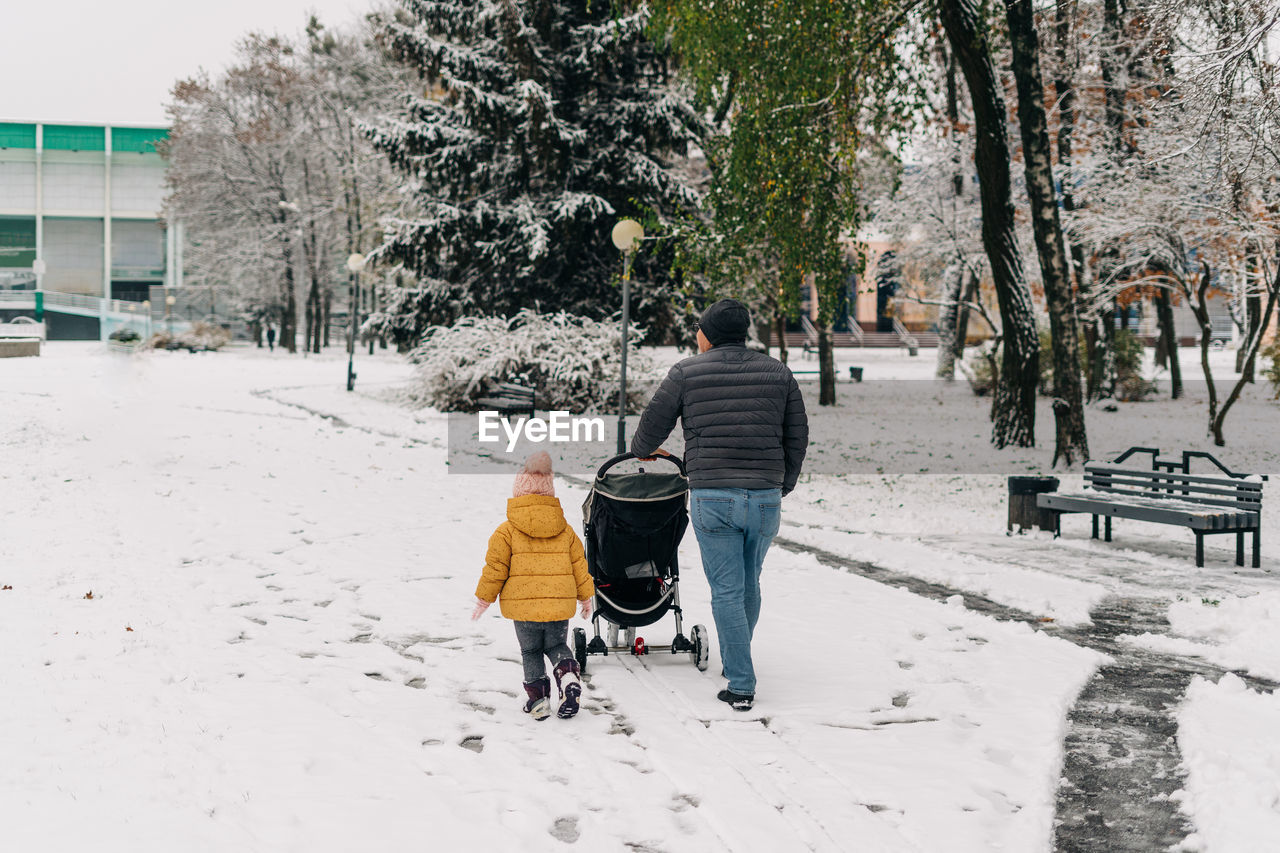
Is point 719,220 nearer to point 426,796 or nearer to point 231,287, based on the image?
point 426,796

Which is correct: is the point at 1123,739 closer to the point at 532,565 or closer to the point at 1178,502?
the point at 532,565

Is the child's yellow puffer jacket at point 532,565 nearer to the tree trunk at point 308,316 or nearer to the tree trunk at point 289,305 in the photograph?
the tree trunk at point 308,316

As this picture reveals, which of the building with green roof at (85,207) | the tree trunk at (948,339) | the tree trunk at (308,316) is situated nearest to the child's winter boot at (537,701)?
the tree trunk at (948,339)

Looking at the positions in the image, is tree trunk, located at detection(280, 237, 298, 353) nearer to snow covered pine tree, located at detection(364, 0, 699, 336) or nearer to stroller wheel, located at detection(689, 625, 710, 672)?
snow covered pine tree, located at detection(364, 0, 699, 336)

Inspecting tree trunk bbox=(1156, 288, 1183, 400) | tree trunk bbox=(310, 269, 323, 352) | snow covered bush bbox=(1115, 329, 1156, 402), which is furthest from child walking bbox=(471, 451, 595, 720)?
tree trunk bbox=(310, 269, 323, 352)

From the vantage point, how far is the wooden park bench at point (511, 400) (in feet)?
69.9

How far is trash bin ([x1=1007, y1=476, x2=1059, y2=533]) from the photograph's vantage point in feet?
36.1

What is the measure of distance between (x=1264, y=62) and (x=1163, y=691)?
864 cm

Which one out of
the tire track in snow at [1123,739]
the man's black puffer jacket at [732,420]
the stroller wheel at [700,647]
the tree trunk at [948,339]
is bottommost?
the tire track in snow at [1123,739]

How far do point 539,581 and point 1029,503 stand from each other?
24.0ft

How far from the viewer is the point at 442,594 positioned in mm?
7879

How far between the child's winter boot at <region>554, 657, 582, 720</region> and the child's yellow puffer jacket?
251 millimetres

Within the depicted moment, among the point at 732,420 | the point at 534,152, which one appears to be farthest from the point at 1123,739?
the point at 534,152

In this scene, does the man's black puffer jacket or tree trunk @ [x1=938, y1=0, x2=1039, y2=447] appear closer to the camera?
the man's black puffer jacket
